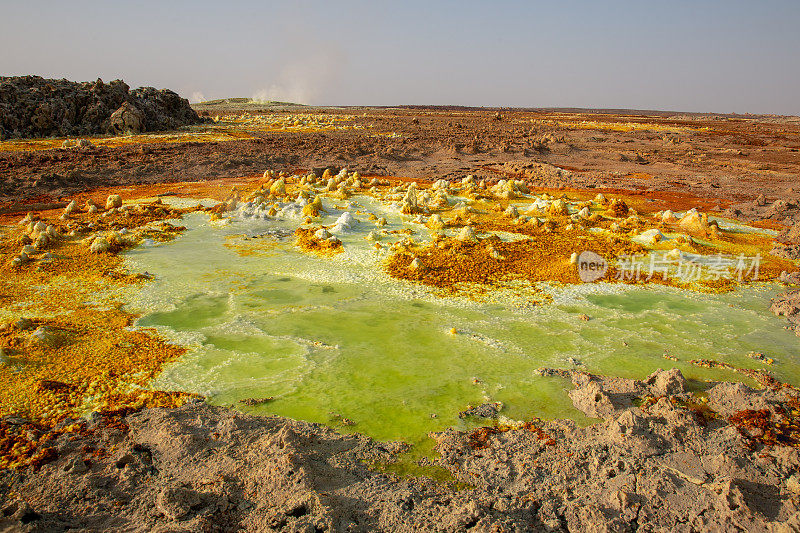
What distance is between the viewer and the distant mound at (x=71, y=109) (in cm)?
1859

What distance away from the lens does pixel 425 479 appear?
256 cm

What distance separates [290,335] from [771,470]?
11.7 feet

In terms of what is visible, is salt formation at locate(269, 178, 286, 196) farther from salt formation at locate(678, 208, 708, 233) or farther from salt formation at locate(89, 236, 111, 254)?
salt formation at locate(678, 208, 708, 233)

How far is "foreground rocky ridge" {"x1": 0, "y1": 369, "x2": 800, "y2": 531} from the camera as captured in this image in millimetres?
2195

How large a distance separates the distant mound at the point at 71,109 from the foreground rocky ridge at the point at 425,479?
20.7m

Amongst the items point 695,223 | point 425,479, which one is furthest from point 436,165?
point 425,479

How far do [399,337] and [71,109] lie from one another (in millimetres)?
22712

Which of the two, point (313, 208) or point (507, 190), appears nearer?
point (313, 208)

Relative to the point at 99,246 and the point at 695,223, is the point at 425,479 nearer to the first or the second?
the point at 99,246

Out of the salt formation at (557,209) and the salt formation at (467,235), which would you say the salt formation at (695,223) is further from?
the salt formation at (467,235)

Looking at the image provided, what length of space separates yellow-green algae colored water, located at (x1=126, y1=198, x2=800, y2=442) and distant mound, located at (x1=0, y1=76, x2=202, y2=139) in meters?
17.7

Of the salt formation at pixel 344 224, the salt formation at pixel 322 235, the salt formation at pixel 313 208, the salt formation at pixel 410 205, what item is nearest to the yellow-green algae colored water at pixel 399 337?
the salt formation at pixel 322 235

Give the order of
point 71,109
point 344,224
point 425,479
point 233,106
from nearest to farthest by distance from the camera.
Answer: point 425,479
point 344,224
point 71,109
point 233,106

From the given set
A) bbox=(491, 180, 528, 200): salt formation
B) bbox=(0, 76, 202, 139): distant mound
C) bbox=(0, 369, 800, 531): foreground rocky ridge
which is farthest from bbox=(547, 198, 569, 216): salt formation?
bbox=(0, 76, 202, 139): distant mound
